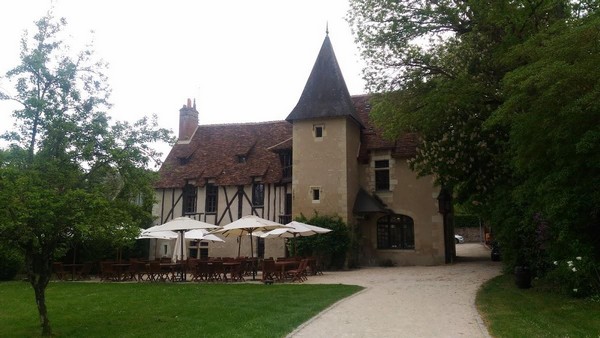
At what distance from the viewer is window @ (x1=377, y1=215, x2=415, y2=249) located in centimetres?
2252

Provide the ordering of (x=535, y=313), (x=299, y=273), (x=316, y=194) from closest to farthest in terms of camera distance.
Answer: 1. (x=535, y=313)
2. (x=299, y=273)
3. (x=316, y=194)

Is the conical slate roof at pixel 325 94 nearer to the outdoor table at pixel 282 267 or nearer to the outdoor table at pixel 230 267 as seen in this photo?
the outdoor table at pixel 282 267

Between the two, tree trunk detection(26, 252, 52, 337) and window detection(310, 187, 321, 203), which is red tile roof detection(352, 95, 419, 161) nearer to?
window detection(310, 187, 321, 203)

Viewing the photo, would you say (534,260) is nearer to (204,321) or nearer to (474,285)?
(474,285)

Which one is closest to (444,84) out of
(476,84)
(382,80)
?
(476,84)

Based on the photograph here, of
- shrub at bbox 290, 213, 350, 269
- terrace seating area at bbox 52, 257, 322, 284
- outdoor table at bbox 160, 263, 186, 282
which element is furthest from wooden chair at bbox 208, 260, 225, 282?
shrub at bbox 290, 213, 350, 269

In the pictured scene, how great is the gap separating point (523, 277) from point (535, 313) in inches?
148

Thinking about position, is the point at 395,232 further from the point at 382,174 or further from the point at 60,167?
the point at 60,167

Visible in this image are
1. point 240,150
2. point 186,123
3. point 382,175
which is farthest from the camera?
point 186,123

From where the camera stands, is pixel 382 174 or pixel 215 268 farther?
pixel 382 174

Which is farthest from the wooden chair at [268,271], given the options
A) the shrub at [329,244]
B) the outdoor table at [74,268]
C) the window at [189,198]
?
the window at [189,198]

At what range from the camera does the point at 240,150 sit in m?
26.6

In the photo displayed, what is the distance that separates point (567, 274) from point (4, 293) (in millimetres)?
14297

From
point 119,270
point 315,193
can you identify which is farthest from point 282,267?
point 315,193
